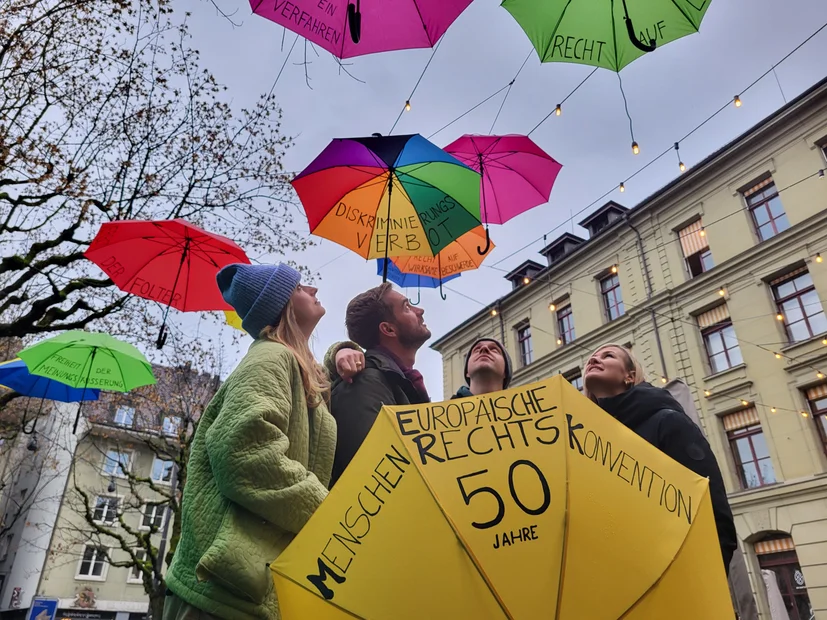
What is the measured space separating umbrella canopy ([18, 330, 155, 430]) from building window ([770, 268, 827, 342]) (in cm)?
1747

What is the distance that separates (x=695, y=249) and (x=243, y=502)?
22.0m

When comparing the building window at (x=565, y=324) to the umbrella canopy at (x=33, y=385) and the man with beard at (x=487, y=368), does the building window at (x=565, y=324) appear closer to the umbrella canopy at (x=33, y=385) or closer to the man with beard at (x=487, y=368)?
the umbrella canopy at (x=33, y=385)

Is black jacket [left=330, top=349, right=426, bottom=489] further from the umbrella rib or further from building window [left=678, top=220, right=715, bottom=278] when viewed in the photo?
building window [left=678, top=220, right=715, bottom=278]

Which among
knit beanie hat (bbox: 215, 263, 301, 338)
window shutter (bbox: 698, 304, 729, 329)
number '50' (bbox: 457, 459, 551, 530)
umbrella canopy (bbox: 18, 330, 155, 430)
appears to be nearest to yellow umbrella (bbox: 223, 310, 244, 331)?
umbrella canopy (bbox: 18, 330, 155, 430)

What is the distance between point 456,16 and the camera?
3.93m

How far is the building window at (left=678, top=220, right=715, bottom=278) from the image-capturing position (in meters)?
20.1

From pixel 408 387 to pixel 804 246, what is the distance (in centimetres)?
1853

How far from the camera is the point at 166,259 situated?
20.2 ft

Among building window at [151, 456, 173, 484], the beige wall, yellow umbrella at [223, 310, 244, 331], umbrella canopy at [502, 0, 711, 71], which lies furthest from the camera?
building window at [151, 456, 173, 484]

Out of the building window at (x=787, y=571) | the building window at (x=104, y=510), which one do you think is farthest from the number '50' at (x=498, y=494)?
the building window at (x=104, y=510)

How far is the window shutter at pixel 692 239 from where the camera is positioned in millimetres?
20391

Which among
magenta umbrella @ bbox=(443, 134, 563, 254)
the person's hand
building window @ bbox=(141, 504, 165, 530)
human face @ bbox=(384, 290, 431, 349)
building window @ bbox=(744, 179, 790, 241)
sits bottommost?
the person's hand

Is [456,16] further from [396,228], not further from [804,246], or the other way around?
[804,246]

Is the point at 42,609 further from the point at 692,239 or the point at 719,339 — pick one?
the point at 692,239
